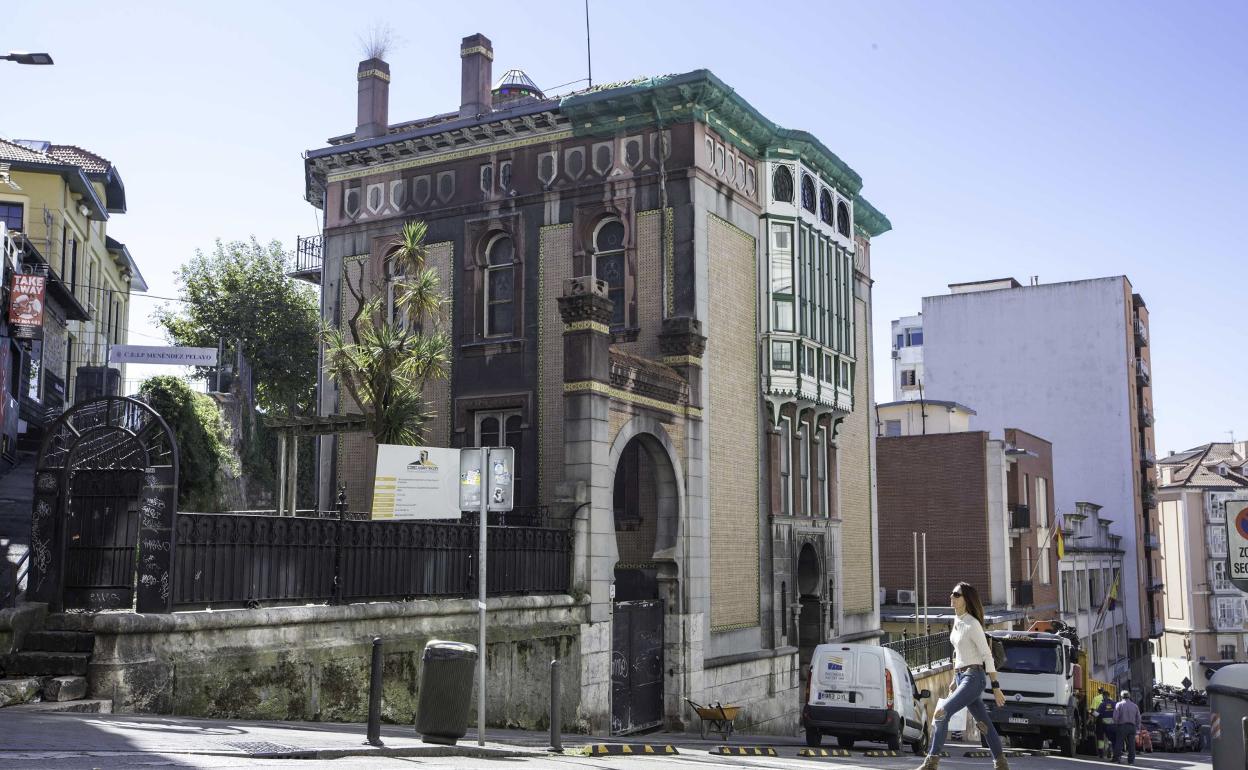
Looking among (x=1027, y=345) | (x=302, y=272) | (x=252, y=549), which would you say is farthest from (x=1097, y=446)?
(x=252, y=549)

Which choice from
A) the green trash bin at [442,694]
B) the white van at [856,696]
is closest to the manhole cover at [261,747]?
the green trash bin at [442,694]

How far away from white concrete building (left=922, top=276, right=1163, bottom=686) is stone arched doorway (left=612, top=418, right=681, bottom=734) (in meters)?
44.4

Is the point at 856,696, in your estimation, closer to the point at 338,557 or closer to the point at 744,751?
the point at 744,751

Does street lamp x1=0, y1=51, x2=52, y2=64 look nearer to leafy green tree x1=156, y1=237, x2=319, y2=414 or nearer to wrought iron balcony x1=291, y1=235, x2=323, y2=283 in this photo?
wrought iron balcony x1=291, y1=235, x2=323, y2=283

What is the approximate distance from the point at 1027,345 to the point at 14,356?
5224cm

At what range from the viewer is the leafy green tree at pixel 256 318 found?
4900 cm

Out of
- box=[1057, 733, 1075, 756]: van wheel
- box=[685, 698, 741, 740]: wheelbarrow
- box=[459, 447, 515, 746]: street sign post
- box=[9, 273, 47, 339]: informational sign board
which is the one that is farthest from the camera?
box=[9, 273, 47, 339]: informational sign board

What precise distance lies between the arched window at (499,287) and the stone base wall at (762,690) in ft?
30.5

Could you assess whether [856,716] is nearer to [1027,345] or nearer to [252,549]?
[252,549]

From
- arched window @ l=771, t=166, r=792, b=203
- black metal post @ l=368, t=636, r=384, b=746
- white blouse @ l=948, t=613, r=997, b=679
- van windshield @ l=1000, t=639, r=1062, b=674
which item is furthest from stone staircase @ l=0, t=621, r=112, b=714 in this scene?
arched window @ l=771, t=166, r=792, b=203

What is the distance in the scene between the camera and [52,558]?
12.8m

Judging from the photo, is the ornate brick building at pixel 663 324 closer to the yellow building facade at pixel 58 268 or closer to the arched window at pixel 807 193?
the arched window at pixel 807 193

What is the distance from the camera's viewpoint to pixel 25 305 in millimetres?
31953

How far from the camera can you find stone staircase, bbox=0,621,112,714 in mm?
11494
